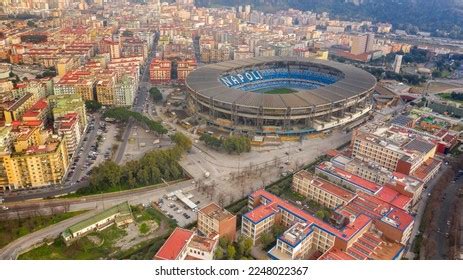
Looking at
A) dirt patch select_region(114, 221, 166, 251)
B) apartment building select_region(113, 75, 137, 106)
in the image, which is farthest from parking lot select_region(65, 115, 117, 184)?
dirt patch select_region(114, 221, 166, 251)

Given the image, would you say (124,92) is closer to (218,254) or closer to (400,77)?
(218,254)

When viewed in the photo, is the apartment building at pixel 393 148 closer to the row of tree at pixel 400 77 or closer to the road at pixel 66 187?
the road at pixel 66 187

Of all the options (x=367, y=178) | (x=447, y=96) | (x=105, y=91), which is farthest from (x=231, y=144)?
(x=447, y=96)

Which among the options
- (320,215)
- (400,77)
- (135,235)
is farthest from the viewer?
(400,77)

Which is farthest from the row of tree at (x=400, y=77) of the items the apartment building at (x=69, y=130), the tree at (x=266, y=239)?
the apartment building at (x=69, y=130)

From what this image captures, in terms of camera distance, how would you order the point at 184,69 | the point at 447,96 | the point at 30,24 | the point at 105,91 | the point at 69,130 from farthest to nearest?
the point at 30,24 → the point at 184,69 → the point at 447,96 → the point at 105,91 → the point at 69,130

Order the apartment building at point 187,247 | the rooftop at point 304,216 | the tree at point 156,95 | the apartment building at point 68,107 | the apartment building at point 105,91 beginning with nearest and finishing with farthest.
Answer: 1. the apartment building at point 187,247
2. the rooftop at point 304,216
3. the apartment building at point 68,107
4. the apartment building at point 105,91
5. the tree at point 156,95

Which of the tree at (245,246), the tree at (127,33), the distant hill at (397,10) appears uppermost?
the distant hill at (397,10)
